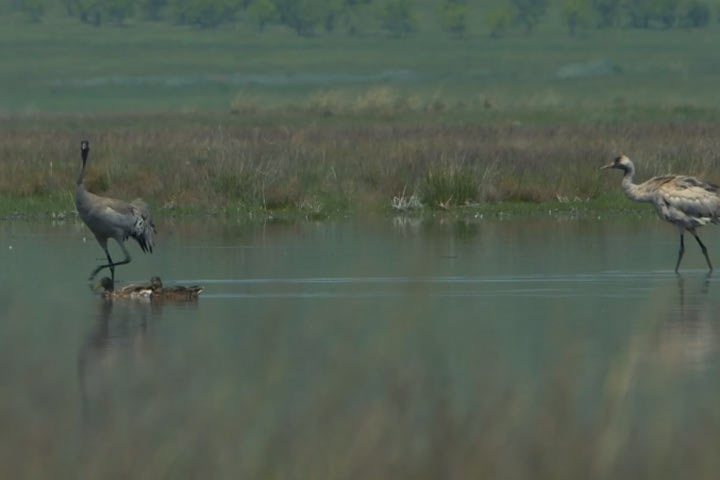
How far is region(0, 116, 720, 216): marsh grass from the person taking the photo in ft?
86.7

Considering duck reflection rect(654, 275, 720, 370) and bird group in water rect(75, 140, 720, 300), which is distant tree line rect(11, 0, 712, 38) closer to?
bird group in water rect(75, 140, 720, 300)

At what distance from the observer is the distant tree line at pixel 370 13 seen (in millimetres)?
123562

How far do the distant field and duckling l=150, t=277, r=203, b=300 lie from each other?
Answer: 6146cm

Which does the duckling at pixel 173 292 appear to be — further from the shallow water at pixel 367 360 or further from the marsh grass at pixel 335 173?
the marsh grass at pixel 335 173

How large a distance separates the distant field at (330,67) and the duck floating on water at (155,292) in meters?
→ 61.2

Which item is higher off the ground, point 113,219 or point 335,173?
point 113,219

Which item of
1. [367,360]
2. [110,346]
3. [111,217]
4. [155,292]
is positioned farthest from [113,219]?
[367,360]

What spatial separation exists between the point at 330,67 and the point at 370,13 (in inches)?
987

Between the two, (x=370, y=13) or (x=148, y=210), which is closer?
(x=148, y=210)

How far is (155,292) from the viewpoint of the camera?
51.6 ft

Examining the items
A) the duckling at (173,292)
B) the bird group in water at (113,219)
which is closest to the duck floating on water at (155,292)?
the duckling at (173,292)

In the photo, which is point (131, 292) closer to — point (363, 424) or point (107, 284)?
point (107, 284)

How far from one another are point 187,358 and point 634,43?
106 m

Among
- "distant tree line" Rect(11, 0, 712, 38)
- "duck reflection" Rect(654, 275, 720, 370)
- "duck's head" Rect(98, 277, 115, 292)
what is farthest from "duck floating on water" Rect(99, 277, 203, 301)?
"distant tree line" Rect(11, 0, 712, 38)
